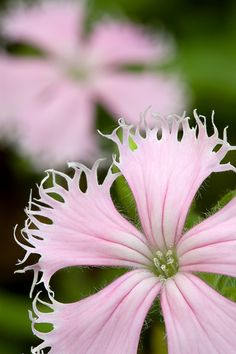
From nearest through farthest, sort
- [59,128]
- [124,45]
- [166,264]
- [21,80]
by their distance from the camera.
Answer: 1. [166,264]
2. [59,128]
3. [21,80]
4. [124,45]

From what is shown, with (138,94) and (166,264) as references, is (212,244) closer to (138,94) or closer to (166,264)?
(166,264)

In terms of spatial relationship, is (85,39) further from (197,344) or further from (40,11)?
(197,344)

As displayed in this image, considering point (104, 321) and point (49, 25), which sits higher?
point (49, 25)

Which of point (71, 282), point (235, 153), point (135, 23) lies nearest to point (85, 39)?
point (135, 23)

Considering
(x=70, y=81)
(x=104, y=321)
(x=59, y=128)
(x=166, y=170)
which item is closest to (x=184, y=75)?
(x=70, y=81)

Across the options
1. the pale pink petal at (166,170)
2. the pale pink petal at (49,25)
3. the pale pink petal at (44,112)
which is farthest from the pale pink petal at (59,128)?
the pale pink petal at (166,170)
